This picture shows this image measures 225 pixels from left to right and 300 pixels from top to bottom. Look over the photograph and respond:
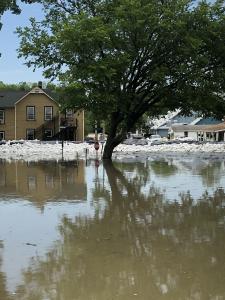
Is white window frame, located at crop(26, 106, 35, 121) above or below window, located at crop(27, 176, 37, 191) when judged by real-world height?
above

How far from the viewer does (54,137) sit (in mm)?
70062

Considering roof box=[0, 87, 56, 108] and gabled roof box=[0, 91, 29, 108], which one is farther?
gabled roof box=[0, 91, 29, 108]

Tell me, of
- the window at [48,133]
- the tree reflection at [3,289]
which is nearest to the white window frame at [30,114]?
the window at [48,133]

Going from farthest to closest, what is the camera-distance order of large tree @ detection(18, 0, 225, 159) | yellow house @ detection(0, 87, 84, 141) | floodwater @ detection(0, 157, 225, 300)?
yellow house @ detection(0, 87, 84, 141) < large tree @ detection(18, 0, 225, 159) < floodwater @ detection(0, 157, 225, 300)

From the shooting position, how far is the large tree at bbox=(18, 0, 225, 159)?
31.3m

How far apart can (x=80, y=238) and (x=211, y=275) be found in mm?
2934

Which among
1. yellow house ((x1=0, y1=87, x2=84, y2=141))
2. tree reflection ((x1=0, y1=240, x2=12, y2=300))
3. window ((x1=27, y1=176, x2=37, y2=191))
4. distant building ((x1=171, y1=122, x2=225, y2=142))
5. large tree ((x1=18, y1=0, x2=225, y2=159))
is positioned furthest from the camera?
distant building ((x1=171, y1=122, x2=225, y2=142))

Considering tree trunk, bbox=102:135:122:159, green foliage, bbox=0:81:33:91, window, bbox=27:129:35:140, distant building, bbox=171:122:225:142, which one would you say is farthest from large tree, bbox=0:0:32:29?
green foliage, bbox=0:81:33:91

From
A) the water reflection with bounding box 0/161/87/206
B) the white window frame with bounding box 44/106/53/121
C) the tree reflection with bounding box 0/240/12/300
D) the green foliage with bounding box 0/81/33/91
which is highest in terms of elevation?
the green foliage with bounding box 0/81/33/91

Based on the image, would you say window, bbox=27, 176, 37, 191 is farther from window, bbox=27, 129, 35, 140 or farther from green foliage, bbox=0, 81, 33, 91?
green foliage, bbox=0, 81, 33, 91

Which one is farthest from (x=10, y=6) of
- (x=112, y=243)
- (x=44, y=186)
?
(x=44, y=186)

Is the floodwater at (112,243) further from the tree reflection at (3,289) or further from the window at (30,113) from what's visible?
the window at (30,113)

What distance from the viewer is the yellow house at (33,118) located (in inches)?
2790

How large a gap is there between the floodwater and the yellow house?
54.3m
